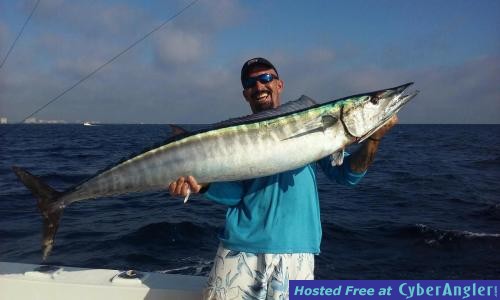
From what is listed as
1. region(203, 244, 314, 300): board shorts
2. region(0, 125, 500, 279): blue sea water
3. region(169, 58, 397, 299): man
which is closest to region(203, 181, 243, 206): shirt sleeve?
region(169, 58, 397, 299): man

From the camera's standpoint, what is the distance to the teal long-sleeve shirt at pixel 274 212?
113 inches

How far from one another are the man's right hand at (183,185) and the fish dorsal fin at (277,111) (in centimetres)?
44

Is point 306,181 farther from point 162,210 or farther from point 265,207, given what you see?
A: point 162,210

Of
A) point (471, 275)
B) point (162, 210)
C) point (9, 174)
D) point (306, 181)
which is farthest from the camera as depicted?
point (9, 174)

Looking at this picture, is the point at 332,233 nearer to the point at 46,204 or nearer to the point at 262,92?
the point at 262,92

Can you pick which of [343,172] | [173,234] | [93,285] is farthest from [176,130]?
[173,234]

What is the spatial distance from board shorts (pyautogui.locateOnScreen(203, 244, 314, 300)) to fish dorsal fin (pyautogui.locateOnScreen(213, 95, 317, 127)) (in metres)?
0.93

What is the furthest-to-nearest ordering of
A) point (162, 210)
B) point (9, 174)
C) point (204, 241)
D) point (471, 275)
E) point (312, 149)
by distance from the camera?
point (9, 174) → point (162, 210) → point (204, 241) → point (471, 275) → point (312, 149)

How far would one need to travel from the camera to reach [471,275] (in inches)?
298

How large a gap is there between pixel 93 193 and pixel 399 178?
665 inches

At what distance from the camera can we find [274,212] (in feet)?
9.55

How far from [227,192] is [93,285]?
175 cm

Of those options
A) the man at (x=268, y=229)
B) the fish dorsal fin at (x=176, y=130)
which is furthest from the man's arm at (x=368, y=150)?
the fish dorsal fin at (x=176, y=130)

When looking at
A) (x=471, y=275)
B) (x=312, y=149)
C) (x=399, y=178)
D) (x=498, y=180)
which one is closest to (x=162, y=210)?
(x=471, y=275)
